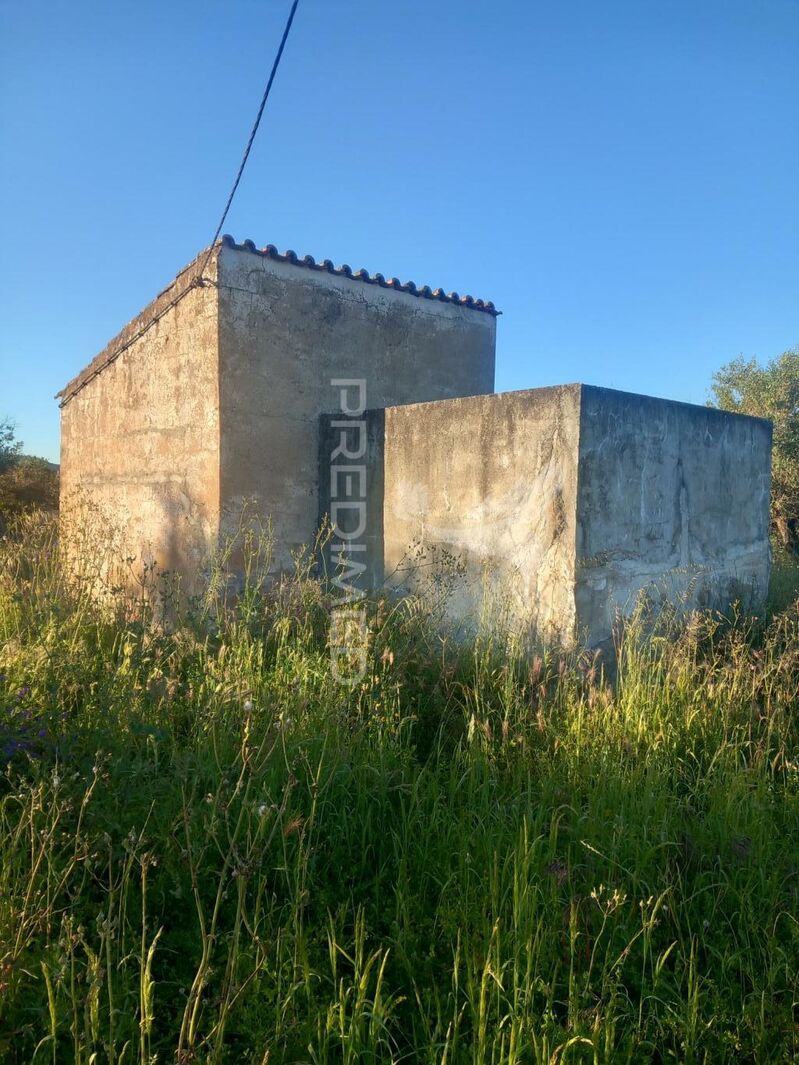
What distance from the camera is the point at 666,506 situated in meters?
5.46

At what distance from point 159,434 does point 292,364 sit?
1.62 metres

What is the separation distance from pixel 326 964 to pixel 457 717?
6.06ft

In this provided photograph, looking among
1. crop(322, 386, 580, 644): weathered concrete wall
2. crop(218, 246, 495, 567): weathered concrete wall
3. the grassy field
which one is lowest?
the grassy field

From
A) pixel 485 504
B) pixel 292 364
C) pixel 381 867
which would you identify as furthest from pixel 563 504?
pixel 292 364

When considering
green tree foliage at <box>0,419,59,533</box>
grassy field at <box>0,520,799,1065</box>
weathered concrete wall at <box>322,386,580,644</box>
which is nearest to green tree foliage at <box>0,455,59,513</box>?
green tree foliage at <box>0,419,59,533</box>

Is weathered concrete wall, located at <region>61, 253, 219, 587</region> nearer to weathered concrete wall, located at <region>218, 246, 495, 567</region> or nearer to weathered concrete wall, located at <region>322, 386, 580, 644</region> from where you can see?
weathered concrete wall, located at <region>218, 246, 495, 567</region>

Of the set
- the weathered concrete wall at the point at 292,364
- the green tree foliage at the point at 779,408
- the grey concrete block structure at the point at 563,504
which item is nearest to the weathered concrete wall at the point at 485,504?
the grey concrete block structure at the point at 563,504

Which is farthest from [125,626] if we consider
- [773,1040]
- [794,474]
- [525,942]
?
[794,474]

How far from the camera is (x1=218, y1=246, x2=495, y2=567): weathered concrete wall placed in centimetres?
643

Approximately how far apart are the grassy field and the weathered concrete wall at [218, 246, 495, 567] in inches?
109

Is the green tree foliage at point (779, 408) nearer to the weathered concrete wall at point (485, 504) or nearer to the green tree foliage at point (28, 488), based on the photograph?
the weathered concrete wall at point (485, 504)

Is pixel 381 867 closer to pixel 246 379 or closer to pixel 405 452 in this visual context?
pixel 405 452

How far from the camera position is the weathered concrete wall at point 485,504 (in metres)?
4.86

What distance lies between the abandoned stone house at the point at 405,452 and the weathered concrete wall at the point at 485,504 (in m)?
0.01
